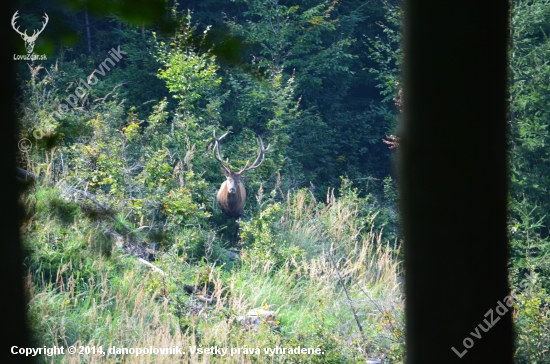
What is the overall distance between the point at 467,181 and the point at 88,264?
13.2 ft

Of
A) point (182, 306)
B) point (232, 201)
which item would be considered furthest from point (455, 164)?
point (232, 201)

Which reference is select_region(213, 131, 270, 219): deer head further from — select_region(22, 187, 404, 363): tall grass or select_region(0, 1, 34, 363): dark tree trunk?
select_region(0, 1, 34, 363): dark tree trunk

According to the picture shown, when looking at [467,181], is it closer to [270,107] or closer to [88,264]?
[88,264]

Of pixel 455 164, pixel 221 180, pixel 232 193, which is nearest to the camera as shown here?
pixel 455 164

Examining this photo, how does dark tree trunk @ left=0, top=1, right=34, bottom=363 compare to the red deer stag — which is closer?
dark tree trunk @ left=0, top=1, right=34, bottom=363

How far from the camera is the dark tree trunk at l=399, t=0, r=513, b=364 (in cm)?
204

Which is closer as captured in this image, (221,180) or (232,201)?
(232,201)

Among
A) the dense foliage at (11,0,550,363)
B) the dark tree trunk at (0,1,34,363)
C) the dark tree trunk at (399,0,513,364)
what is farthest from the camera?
the dense foliage at (11,0,550,363)

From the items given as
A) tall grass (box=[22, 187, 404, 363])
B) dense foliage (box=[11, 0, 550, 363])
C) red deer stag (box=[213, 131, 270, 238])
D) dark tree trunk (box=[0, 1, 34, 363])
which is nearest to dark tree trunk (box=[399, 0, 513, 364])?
dense foliage (box=[11, 0, 550, 363])

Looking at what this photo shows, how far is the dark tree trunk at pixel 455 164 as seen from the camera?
2.04m

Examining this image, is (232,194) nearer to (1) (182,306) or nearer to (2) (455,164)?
(1) (182,306)

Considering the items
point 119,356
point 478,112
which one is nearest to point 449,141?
point 478,112

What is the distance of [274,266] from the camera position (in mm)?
6953

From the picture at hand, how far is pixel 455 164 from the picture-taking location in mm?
2162
